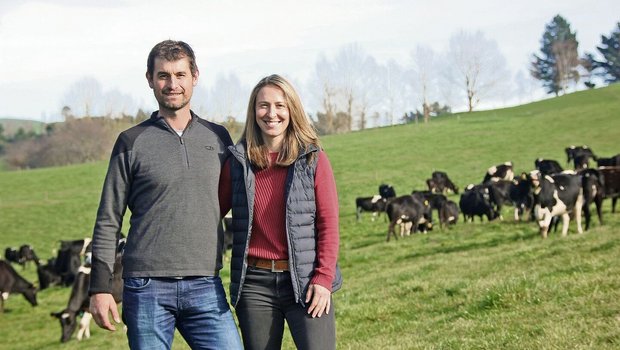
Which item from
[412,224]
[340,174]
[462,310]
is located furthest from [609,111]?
[462,310]

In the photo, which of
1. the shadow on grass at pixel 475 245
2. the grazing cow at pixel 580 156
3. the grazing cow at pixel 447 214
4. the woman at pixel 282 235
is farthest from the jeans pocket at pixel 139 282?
the grazing cow at pixel 580 156

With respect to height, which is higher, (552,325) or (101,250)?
(101,250)

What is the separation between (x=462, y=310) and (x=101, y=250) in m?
5.62

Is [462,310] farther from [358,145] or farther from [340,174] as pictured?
[358,145]

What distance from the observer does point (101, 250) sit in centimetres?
438

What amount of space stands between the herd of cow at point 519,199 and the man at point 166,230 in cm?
1450

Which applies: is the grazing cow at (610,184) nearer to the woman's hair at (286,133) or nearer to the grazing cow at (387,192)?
the grazing cow at (387,192)

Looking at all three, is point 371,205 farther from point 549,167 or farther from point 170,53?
point 170,53

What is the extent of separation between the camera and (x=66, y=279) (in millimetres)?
24344

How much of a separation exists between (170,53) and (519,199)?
20217 mm

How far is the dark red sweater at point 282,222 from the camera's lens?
A: 14.1 feet

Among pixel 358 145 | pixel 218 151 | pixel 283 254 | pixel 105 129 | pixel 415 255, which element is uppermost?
pixel 105 129

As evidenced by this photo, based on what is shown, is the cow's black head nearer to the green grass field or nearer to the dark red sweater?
the green grass field

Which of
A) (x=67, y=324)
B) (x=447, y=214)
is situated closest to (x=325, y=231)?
(x=67, y=324)
